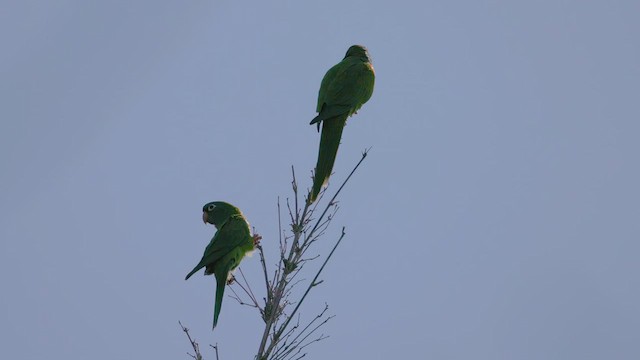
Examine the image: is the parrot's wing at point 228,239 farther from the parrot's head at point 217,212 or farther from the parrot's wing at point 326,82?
the parrot's wing at point 326,82

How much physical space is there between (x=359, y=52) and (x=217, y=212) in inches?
91.5

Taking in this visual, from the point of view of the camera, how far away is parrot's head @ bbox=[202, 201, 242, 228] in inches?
309

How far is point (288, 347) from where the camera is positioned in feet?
14.4

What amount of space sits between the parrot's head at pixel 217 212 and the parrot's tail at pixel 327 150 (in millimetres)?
1639

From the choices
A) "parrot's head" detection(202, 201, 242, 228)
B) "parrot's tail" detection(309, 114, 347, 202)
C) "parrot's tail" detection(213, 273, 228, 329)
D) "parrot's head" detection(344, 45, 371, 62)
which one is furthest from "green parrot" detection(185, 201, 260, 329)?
"parrot's head" detection(344, 45, 371, 62)

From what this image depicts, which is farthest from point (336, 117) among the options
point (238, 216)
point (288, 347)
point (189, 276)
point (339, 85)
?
point (288, 347)

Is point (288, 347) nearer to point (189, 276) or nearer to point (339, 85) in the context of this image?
point (189, 276)

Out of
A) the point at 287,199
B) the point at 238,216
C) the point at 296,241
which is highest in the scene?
the point at 238,216

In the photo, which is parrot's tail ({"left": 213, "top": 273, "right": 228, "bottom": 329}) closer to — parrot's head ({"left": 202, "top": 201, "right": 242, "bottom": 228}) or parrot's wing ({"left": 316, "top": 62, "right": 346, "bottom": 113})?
parrot's head ({"left": 202, "top": 201, "right": 242, "bottom": 228})

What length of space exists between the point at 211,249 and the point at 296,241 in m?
2.25

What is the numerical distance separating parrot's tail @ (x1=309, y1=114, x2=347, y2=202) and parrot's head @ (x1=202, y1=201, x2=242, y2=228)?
1.64 meters

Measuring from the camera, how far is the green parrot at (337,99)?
20.0 ft

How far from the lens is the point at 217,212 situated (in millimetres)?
7965

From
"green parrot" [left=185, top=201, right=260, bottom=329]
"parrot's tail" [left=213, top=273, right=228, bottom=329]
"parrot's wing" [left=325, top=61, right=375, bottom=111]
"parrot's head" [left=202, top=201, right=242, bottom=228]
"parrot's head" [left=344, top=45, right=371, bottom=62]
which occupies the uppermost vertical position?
"parrot's head" [left=344, top=45, right=371, bottom=62]
